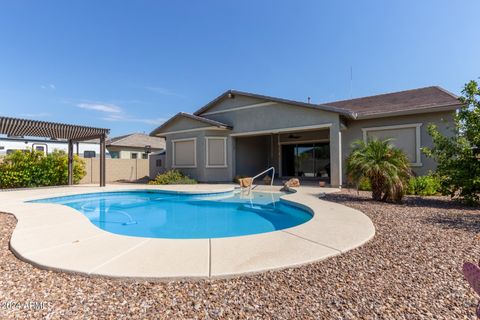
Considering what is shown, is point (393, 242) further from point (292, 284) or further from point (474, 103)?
point (474, 103)

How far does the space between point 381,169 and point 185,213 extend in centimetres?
676

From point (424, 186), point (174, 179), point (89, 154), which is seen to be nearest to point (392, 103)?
point (424, 186)

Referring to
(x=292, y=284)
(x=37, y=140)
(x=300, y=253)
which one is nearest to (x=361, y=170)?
(x=300, y=253)

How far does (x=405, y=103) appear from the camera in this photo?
40.9ft

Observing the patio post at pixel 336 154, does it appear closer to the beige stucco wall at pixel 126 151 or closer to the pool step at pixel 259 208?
the pool step at pixel 259 208

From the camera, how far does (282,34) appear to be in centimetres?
1530

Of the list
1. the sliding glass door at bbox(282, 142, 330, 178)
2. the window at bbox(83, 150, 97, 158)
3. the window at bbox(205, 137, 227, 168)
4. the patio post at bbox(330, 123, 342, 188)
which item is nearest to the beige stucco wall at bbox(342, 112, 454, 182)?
the patio post at bbox(330, 123, 342, 188)

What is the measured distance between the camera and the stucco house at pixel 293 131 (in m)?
11.8

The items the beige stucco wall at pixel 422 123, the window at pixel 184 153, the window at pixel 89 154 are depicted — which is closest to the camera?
the beige stucco wall at pixel 422 123

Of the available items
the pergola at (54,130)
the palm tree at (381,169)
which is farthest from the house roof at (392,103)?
the pergola at (54,130)

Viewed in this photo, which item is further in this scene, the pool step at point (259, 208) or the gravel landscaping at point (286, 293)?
the pool step at point (259, 208)

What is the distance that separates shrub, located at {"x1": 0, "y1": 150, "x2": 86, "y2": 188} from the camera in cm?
1289

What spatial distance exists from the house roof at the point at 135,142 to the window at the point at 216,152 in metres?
13.8

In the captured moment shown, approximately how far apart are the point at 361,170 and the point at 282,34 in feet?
36.6
